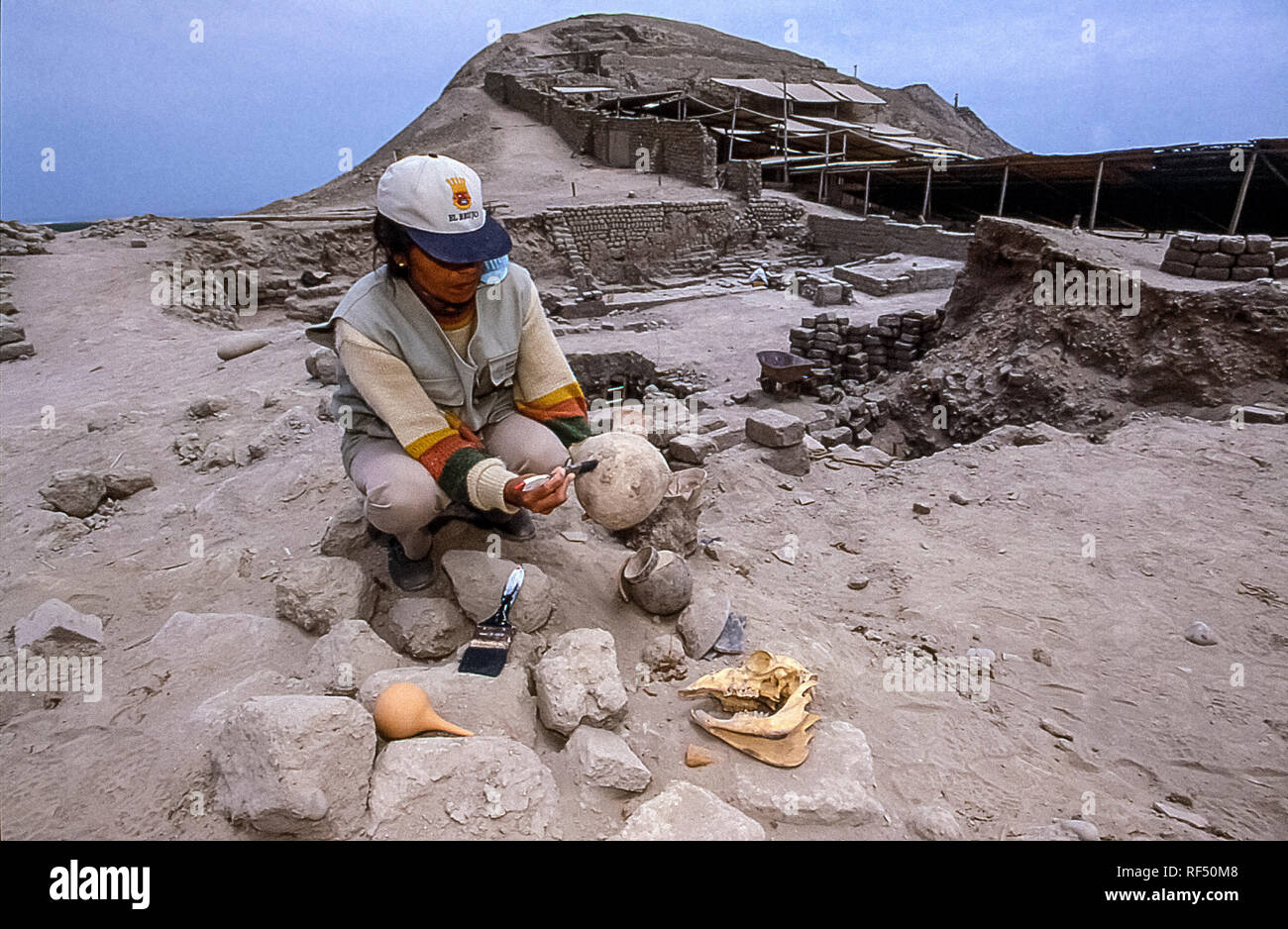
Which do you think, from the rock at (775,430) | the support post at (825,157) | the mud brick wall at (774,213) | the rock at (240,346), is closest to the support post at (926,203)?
the mud brick wall at (774,213)

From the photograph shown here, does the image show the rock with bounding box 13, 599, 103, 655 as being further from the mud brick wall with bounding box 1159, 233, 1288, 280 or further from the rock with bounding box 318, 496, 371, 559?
the mud brick wall with bounding box 1159, 233, 1288, 280

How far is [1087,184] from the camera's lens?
43.7 feet

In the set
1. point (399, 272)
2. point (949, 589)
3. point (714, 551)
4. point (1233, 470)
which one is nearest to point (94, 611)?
point (399, 272)

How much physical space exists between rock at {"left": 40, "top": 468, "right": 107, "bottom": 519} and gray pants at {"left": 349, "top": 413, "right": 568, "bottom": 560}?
7.40ft

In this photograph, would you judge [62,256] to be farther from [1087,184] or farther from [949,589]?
[1087,184]

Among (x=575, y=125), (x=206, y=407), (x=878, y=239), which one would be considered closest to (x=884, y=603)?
(x=206, y=407)

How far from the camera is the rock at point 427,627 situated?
2359mm

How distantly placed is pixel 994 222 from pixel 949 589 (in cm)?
565

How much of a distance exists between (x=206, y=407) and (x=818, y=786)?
5065mm

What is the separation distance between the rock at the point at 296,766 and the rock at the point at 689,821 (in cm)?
66

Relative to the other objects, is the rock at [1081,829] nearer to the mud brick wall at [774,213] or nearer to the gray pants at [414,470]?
the gray pants at [414,470]

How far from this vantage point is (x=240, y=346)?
6.97 metres

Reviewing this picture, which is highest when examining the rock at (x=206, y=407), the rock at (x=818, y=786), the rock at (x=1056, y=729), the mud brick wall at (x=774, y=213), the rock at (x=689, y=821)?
the mud brick wall at (x=774, y=213)

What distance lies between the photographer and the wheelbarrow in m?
7.57
